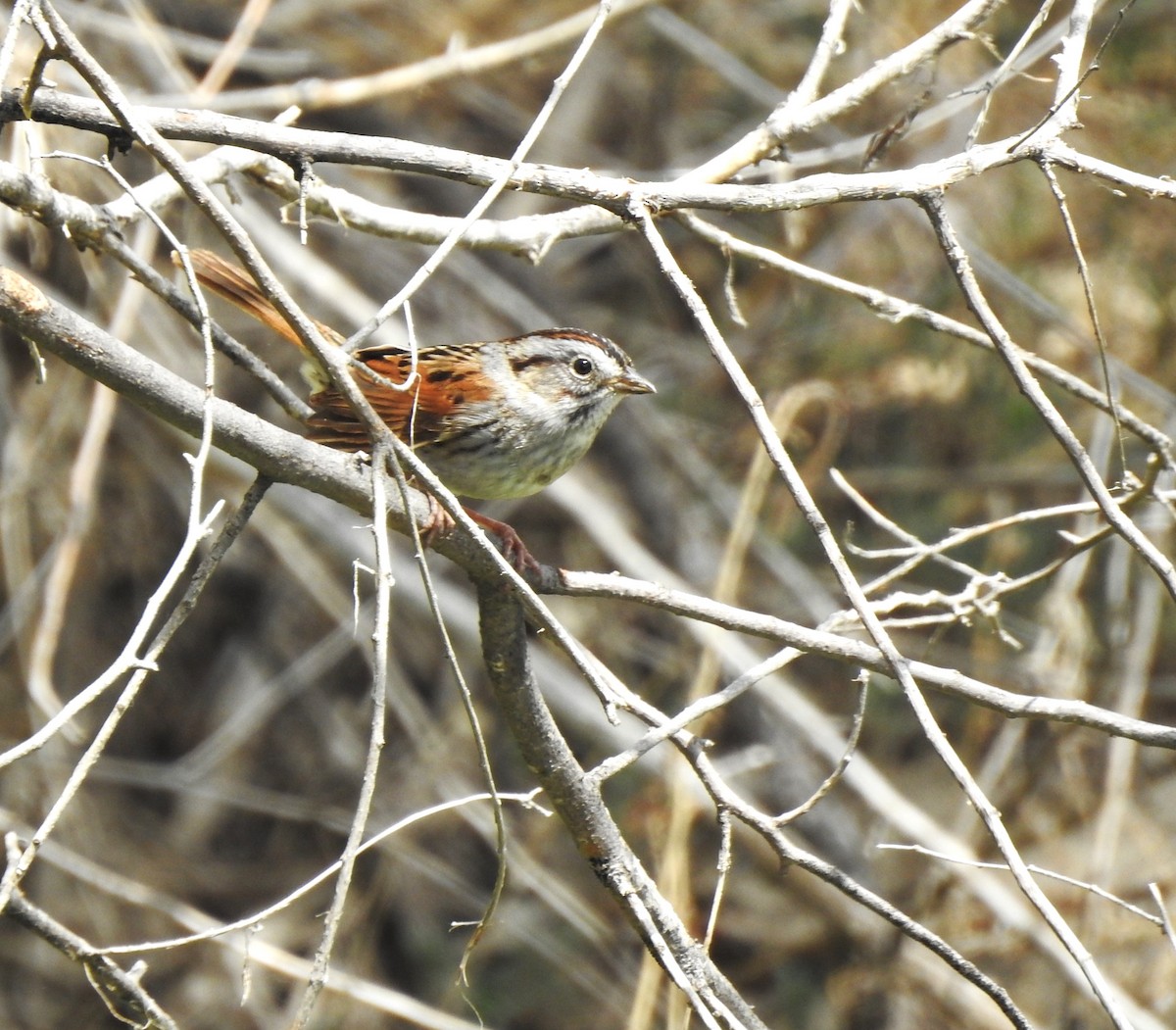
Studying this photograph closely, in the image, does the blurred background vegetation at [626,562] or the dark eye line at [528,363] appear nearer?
the dark eye line at [528,363]

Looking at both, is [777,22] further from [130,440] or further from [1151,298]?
[130,440]

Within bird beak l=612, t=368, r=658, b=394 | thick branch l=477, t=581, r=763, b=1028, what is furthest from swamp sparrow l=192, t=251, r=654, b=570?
thick branch l=477, t=581, r=763, b=1028

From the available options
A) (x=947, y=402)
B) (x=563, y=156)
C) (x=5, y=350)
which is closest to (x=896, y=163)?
(x=947, y=402)

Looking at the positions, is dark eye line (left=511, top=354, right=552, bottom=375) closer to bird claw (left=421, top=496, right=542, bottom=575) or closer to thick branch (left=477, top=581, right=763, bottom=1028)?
bird claw (left=421, top=496, right=542, bottom=575)

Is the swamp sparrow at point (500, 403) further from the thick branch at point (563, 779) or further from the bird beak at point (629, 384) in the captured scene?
the thick branch at point (563, 779)

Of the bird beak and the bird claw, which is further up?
the bird beak

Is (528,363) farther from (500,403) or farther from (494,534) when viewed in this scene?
(494,534)

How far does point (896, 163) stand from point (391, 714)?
3250 millimetres

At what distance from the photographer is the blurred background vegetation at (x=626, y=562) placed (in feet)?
17.6

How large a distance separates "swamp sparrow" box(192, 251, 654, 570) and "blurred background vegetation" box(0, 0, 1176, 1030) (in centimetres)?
151

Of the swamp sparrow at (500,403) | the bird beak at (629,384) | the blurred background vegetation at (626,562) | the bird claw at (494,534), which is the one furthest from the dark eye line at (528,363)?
the blurred background vegetation at (626,562)

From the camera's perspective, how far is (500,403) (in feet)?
11.8

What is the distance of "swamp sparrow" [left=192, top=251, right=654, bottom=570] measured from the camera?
358 cm

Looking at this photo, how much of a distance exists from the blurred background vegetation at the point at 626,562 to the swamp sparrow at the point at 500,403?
151cm
